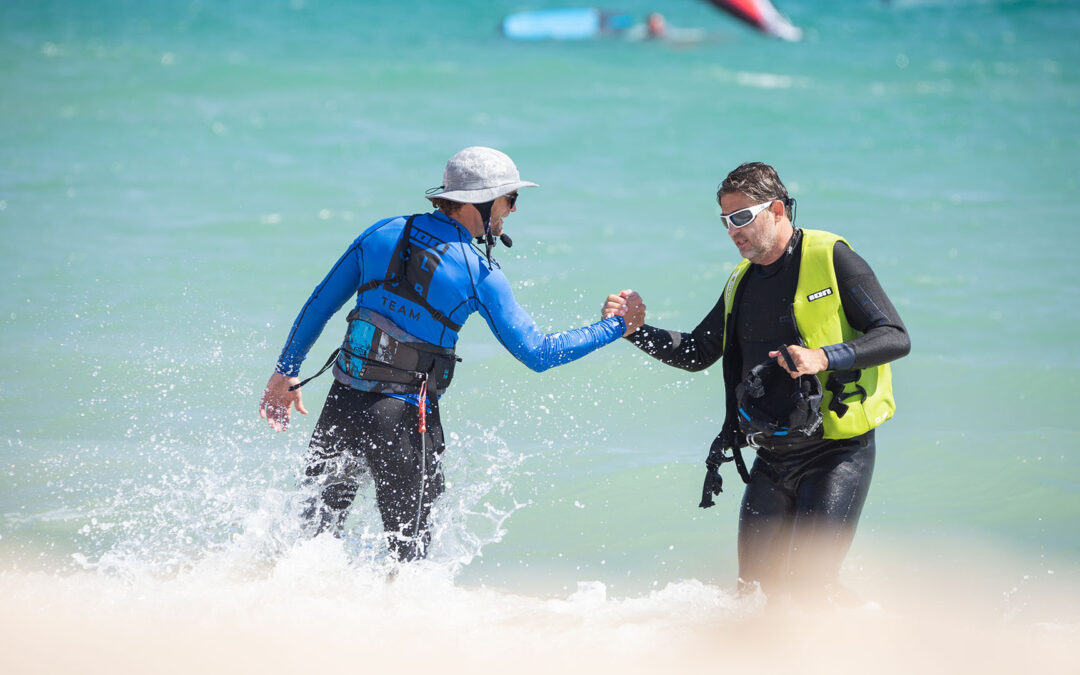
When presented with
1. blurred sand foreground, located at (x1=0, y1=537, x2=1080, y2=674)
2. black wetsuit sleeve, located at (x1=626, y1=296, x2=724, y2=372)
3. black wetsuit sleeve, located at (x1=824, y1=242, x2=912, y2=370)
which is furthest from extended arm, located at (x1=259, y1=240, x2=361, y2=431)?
black wetsuit sleeve, located at (x1=824, y1=242, x2=912, y2=370)

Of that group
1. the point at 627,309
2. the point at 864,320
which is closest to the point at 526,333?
the point at 627,309

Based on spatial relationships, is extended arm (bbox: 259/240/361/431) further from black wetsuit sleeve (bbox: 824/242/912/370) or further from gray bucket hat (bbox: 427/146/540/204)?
black wetsuit sleeve (bbox: 824/242/912/370)

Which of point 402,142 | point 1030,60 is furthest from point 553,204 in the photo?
point 1030,60

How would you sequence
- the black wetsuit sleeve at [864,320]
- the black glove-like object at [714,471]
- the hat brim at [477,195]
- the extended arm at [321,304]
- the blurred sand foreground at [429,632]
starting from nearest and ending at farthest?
1. the black wetsuit sleeve at [864,320]
2. the blurred sand foreground at [429,632]
3. the hat brim at [477,195]
4. the extended arm at [321,304]
5. the black glove-like object at [714,471]

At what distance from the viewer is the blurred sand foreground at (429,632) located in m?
4.24

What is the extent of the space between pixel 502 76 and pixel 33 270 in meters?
12.8

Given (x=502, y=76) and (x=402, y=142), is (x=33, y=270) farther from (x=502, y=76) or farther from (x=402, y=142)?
(x=502, y=76)

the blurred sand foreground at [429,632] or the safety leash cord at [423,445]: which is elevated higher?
the safety leash cord at [423,445]

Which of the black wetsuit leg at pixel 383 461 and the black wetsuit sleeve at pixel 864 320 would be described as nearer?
the black wetsuit sleeve at pixel 864 320

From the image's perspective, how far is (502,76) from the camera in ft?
69.6

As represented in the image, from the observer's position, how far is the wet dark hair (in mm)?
4371

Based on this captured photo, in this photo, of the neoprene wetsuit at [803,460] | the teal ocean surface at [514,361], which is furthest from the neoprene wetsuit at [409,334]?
the neoprene wetsuit at [803,460]

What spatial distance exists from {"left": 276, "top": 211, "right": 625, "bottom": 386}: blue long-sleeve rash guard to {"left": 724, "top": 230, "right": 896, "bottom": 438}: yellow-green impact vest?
866 millimetres

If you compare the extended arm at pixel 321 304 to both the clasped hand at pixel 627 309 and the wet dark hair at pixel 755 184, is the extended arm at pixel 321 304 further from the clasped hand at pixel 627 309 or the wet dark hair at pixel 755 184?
the wet dark hair at pixel 755 184
